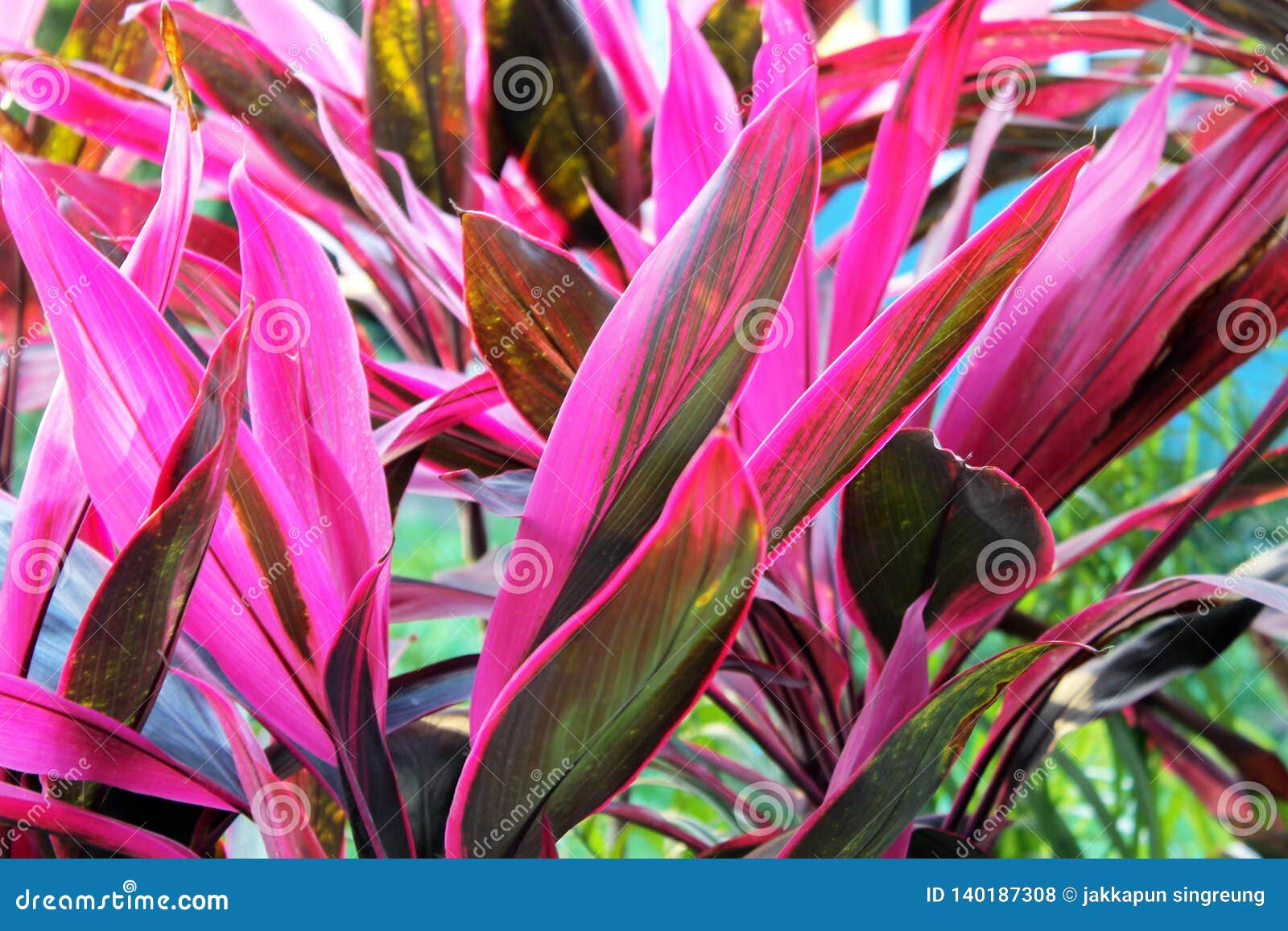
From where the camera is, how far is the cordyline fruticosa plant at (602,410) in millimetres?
352

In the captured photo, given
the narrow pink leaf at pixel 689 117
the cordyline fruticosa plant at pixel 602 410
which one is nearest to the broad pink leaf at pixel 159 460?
the cordyline fruticosa plant at pixel 602 410

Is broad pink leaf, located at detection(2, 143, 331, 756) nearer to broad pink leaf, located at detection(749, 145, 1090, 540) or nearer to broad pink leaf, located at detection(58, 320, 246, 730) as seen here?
broad pink leaf, located at detection(58, 320, 246, 730)

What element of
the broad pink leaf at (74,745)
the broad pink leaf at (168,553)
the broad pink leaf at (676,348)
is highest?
the broad pink leaf at (676,348)

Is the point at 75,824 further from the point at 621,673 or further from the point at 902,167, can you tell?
the point at 902,167

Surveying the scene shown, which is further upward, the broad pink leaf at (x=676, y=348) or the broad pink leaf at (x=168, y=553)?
the broad pink leaf at (x=676, y=348)

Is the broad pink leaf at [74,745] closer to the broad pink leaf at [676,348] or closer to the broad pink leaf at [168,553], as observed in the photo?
the broad pink leaf at [168,553]

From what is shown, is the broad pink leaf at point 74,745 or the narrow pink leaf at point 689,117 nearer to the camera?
the broad pink leaf at point 74,745

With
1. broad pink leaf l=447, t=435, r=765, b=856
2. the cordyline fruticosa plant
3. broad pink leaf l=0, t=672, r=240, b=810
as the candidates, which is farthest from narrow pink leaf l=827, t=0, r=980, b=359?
broad pink leaf l=0, t=672, r=240, b=810

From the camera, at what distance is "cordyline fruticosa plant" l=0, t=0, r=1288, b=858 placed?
1.15 ft

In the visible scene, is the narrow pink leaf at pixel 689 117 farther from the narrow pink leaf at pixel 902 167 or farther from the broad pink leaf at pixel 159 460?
the broad pink leaf at pixel 159 460

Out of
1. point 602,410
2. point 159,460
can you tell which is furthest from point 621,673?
point 159,460

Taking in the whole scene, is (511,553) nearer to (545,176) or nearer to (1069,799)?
(545,176)

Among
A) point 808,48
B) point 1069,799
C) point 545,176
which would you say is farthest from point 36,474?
point 1069,799

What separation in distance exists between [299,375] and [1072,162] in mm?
326
